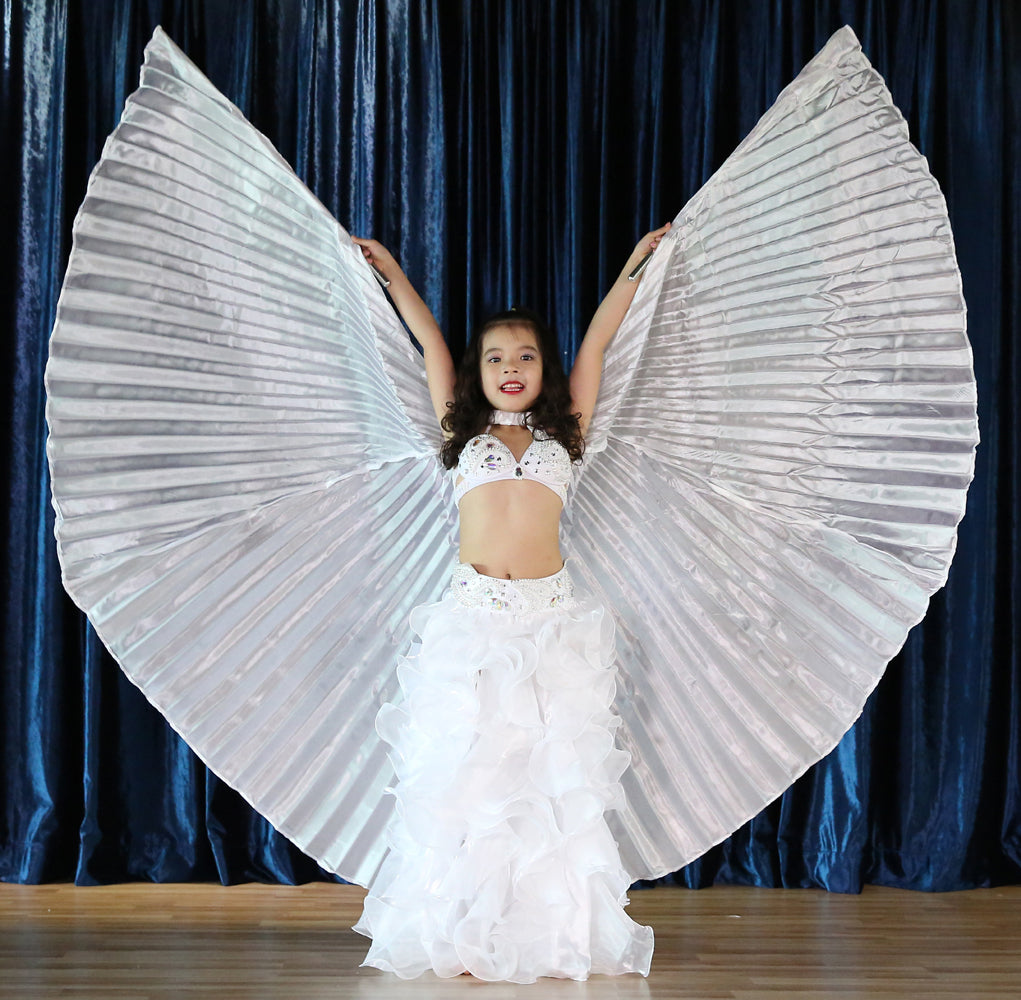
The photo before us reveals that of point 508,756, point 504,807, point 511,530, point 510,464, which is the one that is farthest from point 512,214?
point 504,807

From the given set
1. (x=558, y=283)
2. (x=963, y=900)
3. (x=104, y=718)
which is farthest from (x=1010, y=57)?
(x=104, y=718)

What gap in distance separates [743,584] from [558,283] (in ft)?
3.76

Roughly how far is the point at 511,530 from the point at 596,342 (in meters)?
0.48

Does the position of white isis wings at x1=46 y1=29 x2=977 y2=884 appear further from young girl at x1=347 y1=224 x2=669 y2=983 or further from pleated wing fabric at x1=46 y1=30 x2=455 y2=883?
young girl at x1=347 y1=224 x2=669 y2=983

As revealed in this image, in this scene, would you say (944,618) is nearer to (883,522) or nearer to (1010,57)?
(883,522)

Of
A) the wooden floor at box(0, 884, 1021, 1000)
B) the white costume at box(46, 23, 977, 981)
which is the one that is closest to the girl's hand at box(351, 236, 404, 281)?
the white costume at box(46, 23, 977, 981)

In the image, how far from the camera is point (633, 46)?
3.32 m

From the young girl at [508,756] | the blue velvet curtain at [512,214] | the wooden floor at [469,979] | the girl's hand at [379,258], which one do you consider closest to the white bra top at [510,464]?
the young girl at [508,756]

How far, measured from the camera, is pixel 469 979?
2.30m

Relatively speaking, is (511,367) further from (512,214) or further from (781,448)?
(512,214)

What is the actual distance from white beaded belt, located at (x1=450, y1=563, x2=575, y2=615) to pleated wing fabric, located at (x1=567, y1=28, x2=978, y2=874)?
256 millimetres

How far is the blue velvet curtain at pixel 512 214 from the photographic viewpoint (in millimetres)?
3197

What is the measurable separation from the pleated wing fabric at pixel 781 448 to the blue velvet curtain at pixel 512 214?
707 millimetres

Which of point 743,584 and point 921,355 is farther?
point 743,584
